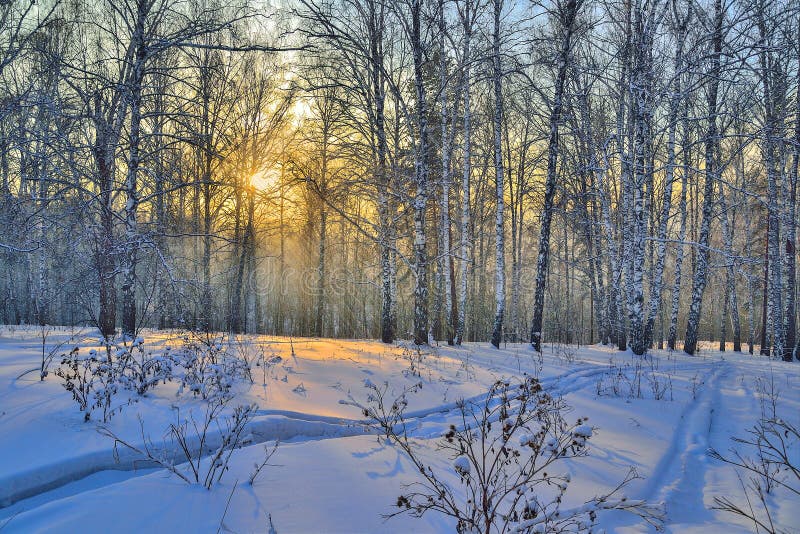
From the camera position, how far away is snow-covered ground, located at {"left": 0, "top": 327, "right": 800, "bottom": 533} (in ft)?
8.09

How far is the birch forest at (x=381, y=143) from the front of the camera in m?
7.10

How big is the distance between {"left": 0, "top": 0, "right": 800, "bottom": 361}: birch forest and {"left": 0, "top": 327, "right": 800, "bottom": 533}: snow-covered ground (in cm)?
245

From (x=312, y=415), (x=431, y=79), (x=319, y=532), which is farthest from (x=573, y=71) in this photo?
(x=319, y=532)

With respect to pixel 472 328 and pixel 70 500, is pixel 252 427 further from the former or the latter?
pixel 472 328

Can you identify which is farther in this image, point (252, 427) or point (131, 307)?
point (131, 307)

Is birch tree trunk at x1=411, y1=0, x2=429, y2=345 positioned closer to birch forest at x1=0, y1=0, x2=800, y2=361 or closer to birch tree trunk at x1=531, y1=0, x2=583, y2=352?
birch forest at x1=0, y1=0, x2=800, y2=361

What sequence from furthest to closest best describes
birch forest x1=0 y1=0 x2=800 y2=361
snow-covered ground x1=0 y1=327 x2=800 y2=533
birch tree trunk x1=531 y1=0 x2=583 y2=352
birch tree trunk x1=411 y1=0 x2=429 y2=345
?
birch tree trunk x1=531 y1=0 x2=583 y2=352 → birch tree trunk x1=411 y1=0 x2=429 y2=345 → birch forest x1=0 y1=0 x2=800 y2=361 → snow-covered ground x1=0 y1=327 x2=800 y2=533

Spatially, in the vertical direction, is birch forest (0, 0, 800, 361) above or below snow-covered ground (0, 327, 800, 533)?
above

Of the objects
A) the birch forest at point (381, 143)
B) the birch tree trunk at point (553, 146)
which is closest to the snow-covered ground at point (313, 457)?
the birch forest at point (381, 143)

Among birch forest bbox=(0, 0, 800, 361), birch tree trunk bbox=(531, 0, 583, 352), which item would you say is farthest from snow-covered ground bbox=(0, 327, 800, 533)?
birch tree trunk bbox=(531, 0, 583, 352)

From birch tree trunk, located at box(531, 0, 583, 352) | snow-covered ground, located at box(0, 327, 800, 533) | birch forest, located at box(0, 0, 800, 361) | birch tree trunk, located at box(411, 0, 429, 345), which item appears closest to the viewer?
snow-covered ground, located at box(0, 327, 800, 533)

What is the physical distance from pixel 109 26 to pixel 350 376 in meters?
11.4

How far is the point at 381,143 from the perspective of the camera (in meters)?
12.4

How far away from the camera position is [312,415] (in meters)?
4.48
